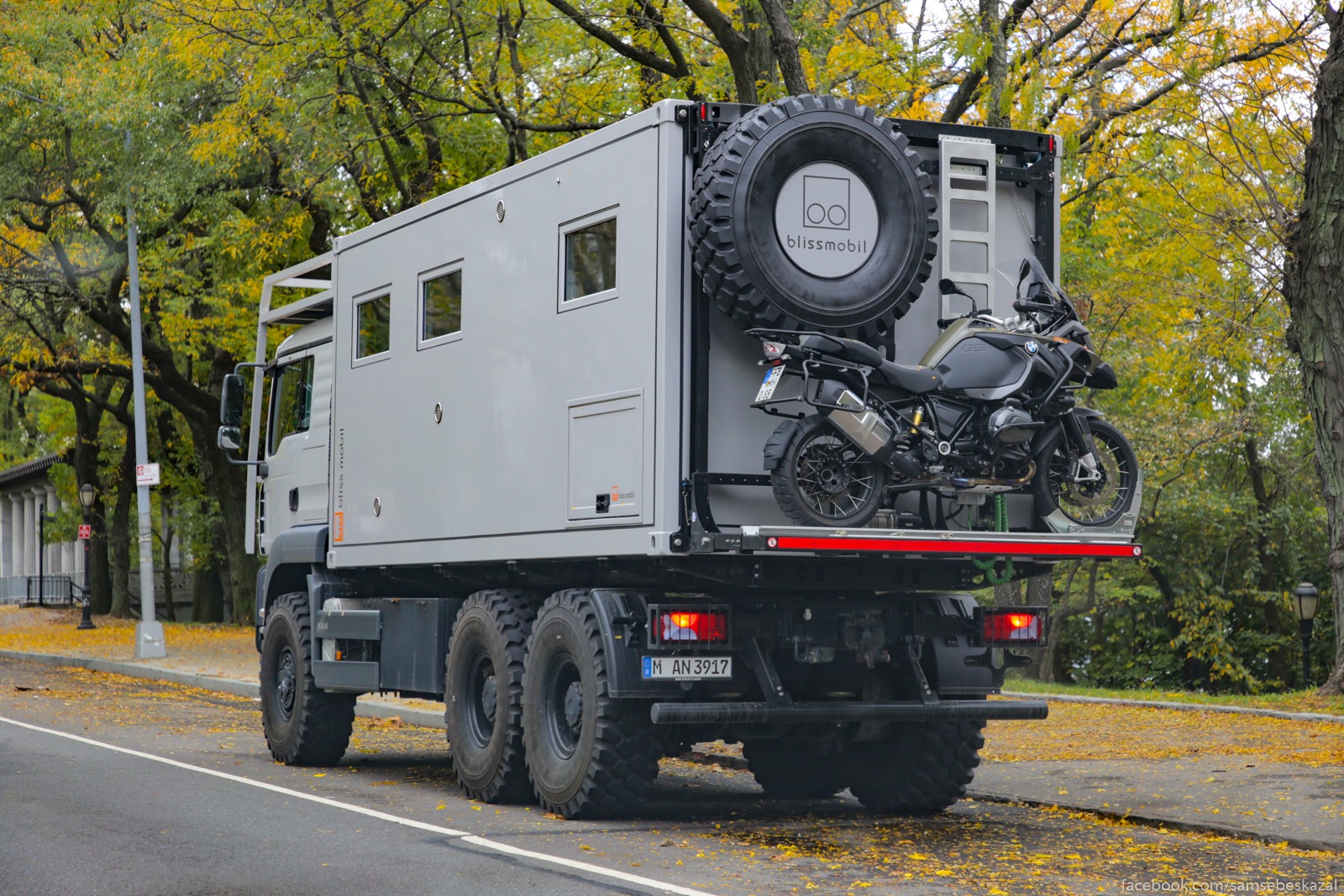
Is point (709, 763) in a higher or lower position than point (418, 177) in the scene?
lower

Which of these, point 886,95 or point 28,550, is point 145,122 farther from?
point 28,550

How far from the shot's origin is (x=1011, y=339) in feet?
29.6

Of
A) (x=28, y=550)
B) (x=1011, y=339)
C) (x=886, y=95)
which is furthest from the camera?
(x=28, y=550)

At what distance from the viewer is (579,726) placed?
9391 millimetres

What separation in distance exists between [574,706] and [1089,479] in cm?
322

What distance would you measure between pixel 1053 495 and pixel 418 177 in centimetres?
1544

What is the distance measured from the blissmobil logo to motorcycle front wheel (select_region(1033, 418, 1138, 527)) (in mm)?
1531

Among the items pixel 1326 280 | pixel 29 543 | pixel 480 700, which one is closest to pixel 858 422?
pixel 480 700

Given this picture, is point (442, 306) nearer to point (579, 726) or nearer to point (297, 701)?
point (579, 726)

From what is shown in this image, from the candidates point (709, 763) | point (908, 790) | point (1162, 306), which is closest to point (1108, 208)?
point (1162, 306)

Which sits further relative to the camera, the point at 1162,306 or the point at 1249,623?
the point at 1249,623

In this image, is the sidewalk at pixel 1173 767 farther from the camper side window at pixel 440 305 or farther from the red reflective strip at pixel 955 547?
the camper side window at pixel 440 305

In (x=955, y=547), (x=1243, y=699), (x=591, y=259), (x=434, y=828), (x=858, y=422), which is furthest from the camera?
(x=1243, y=699)

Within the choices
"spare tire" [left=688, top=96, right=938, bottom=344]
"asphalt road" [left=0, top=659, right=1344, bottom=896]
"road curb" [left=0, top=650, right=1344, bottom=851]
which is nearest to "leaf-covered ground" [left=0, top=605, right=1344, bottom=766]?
"road curb" [left=0, top=650, right=1344, bottom=851]
